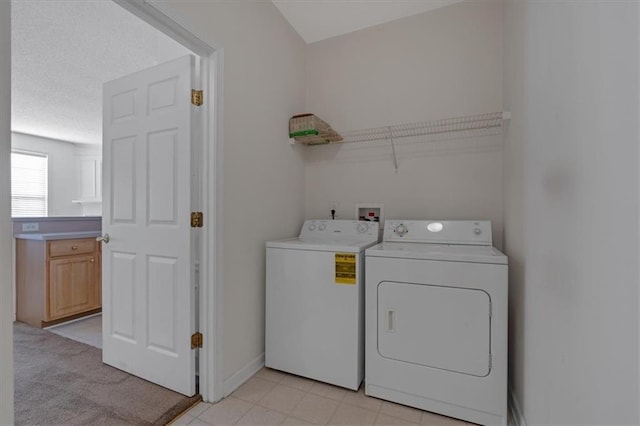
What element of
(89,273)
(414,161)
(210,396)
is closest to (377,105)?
(414,161)

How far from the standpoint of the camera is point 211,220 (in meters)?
1.59

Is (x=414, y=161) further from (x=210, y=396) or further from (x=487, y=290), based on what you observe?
(x=210, y=396)

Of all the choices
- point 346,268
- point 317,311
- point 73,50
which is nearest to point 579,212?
point 346,268

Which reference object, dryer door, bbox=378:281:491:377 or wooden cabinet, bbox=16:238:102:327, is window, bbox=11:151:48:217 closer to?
wooden cabinet, bbox=16:238:102:327

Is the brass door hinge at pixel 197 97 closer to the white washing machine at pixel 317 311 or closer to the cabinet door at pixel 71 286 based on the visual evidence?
the white washing machine at pixel 317 311

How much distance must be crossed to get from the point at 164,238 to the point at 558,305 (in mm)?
1904

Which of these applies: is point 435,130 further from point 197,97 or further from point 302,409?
point 302,409

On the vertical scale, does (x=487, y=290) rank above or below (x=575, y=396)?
above

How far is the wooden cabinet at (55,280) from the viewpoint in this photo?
2.66m

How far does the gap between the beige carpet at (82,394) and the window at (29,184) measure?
4.15 metres

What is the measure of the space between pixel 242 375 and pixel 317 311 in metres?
0.64

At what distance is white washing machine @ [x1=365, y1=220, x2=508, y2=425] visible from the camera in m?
1.42

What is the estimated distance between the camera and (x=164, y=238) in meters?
1.68

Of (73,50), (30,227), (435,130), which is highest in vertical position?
(73,50)
